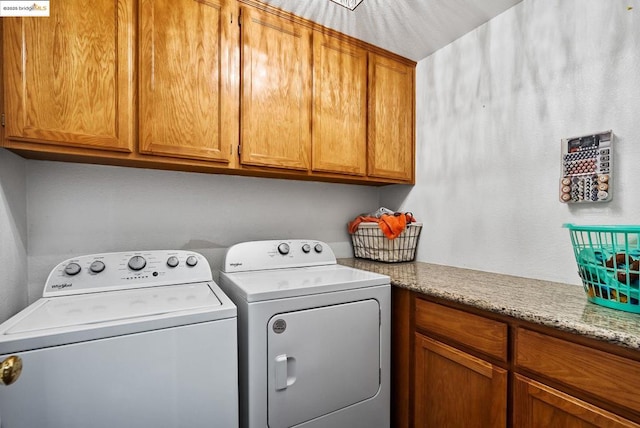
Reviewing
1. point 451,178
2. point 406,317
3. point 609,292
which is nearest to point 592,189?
point 609,292

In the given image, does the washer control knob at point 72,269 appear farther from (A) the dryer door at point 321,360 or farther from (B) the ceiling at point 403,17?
(B) the ceiling at point 403,17

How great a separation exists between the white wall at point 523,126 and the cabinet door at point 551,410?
66cm

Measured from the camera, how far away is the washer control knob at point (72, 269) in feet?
4.25

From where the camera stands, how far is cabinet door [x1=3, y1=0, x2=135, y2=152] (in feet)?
3.72

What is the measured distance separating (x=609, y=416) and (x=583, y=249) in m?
0.53

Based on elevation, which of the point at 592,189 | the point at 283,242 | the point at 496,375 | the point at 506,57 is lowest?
the point at 496,375

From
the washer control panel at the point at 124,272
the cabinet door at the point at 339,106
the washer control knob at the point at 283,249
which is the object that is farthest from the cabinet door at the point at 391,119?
the washer control panel at the point at 124,272

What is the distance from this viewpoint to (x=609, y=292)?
104 cm

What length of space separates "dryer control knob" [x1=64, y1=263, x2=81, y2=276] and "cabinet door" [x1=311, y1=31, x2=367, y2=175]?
1254 millimetres

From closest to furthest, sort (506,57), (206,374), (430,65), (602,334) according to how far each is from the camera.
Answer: (602,334)
(206,374)
(506,57)
(430,65)

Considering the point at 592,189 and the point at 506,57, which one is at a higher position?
the point at 506,57

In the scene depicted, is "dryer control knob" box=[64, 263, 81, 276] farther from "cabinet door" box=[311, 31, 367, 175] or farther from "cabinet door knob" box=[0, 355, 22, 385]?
"cabinet door" box=[311, 31, 367, 175]

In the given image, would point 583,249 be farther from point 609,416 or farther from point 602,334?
point 609,416

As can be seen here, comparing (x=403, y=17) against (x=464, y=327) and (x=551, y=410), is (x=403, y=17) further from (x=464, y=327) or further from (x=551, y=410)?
(x=551, y=410)
